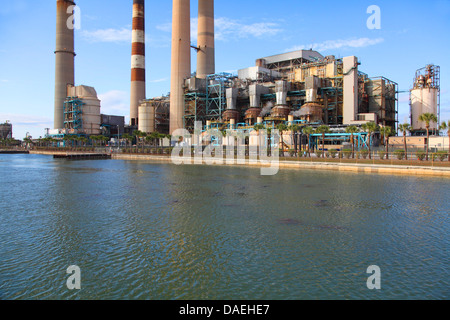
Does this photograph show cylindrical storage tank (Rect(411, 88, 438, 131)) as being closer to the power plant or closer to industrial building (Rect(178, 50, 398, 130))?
the power plant

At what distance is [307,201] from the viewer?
2608 centimetres

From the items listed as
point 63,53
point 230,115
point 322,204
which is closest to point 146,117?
point 230,115

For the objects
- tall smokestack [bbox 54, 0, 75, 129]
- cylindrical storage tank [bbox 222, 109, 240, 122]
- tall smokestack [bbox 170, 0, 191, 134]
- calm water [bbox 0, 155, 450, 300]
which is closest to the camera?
calm water [bbox 0, 155, 450, 300]

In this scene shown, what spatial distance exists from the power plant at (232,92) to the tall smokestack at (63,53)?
13.6 inches

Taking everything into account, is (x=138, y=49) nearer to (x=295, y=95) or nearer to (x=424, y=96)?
(x=295, y=95)

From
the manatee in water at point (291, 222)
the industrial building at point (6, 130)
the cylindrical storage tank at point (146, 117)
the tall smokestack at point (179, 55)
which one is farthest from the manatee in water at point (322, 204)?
the industrial building at point (6, 130)

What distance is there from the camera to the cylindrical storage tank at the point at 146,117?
392 ft

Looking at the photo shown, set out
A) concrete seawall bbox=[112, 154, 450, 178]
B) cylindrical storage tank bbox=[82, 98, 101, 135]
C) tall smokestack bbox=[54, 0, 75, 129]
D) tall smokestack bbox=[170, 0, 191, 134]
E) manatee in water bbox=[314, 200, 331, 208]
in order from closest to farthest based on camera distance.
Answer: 1. manatee in water bbox=[314, 200, 331, 208]
2. concrete seawall bbox=[112, 154, 450, 178]
3. tall smokestack bbox=[170, 0, 191, 134]
4. tall smokestack bbox=[54, 0, 75, 129]
5. cylindrical storage tank bbox=[82, 98, 101, 135]

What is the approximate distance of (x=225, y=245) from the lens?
1488 cm

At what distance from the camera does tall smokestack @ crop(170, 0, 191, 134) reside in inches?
4210

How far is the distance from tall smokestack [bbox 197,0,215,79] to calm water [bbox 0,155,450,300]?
93.7 meters

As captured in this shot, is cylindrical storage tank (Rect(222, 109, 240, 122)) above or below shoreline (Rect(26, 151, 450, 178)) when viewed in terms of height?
above

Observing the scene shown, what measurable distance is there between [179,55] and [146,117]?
83.6 ft

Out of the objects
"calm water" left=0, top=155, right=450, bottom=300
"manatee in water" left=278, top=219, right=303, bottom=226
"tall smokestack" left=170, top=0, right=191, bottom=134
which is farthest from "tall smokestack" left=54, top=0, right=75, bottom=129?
"manatee in water" left=278, top=219, right=303, bottom=226
